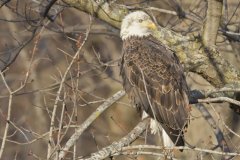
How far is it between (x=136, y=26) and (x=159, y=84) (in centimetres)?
81

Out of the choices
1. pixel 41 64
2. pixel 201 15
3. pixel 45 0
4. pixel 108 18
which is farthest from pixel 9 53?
pixel 41 64

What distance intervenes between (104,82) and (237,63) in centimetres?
350

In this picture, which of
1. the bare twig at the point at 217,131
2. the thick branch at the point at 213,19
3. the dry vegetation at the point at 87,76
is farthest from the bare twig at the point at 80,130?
the dry vegetation at the point at 87,76

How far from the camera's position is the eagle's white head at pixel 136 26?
6.71 metres

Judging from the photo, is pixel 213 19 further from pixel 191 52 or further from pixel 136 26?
pixel 136 26

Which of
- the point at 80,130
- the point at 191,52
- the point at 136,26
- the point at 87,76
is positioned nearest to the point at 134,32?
the point at 136,26

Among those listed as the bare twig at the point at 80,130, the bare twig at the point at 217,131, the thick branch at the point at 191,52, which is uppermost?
the thick branch at the point at 191,52

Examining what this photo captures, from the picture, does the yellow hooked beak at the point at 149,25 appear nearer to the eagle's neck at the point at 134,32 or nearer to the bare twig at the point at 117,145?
the eagle's neck at the point at 134,32

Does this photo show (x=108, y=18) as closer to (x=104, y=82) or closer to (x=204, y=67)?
(x=204, y=67)

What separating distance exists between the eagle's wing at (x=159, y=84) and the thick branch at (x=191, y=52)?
358 millimetres

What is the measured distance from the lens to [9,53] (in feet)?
24.1

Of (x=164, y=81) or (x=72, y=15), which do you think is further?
(x=72, y=15)

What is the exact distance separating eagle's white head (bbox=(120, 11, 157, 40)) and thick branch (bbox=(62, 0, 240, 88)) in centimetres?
11

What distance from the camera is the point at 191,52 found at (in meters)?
6.69
